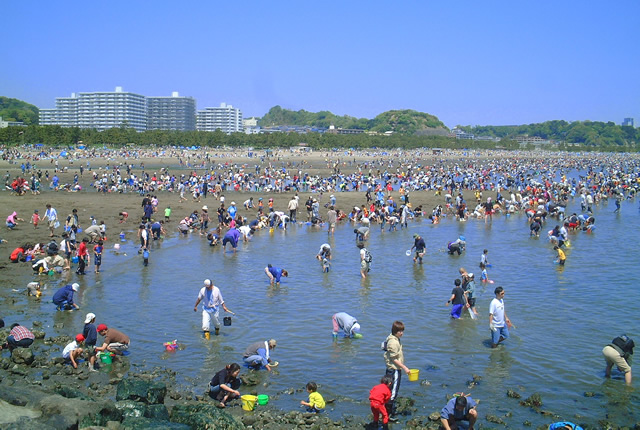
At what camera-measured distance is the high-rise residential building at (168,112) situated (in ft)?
610

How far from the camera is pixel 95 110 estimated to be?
172625mm

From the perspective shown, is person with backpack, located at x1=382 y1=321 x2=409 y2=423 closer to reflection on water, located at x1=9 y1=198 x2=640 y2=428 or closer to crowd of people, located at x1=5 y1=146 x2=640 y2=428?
crowd of people, located at x1=5 y1=146 x2=640 y2=428

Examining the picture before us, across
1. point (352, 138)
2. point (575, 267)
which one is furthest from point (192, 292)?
point (352, 138)

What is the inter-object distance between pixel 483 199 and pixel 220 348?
119 ft

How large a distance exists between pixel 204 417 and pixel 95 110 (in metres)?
182

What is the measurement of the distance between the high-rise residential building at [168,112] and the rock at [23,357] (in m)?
182

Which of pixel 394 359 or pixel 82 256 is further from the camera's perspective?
pixel 82 256

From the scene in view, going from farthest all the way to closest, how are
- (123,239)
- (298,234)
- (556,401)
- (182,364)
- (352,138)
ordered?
(352,138) < (298,234) < (123,239) < (182,364) < (556,401)

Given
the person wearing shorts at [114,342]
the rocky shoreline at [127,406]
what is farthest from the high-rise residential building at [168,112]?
the rocky shoreline at [127,406]

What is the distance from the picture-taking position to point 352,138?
449 feet

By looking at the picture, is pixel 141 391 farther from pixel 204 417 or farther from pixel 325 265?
pixel 325 265

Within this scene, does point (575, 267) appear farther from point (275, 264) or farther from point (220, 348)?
point (220, 348)

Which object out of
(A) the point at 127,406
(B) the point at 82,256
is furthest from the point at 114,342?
(B) the point at 82,256

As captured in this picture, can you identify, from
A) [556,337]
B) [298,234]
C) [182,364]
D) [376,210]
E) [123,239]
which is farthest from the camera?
[376,210]
